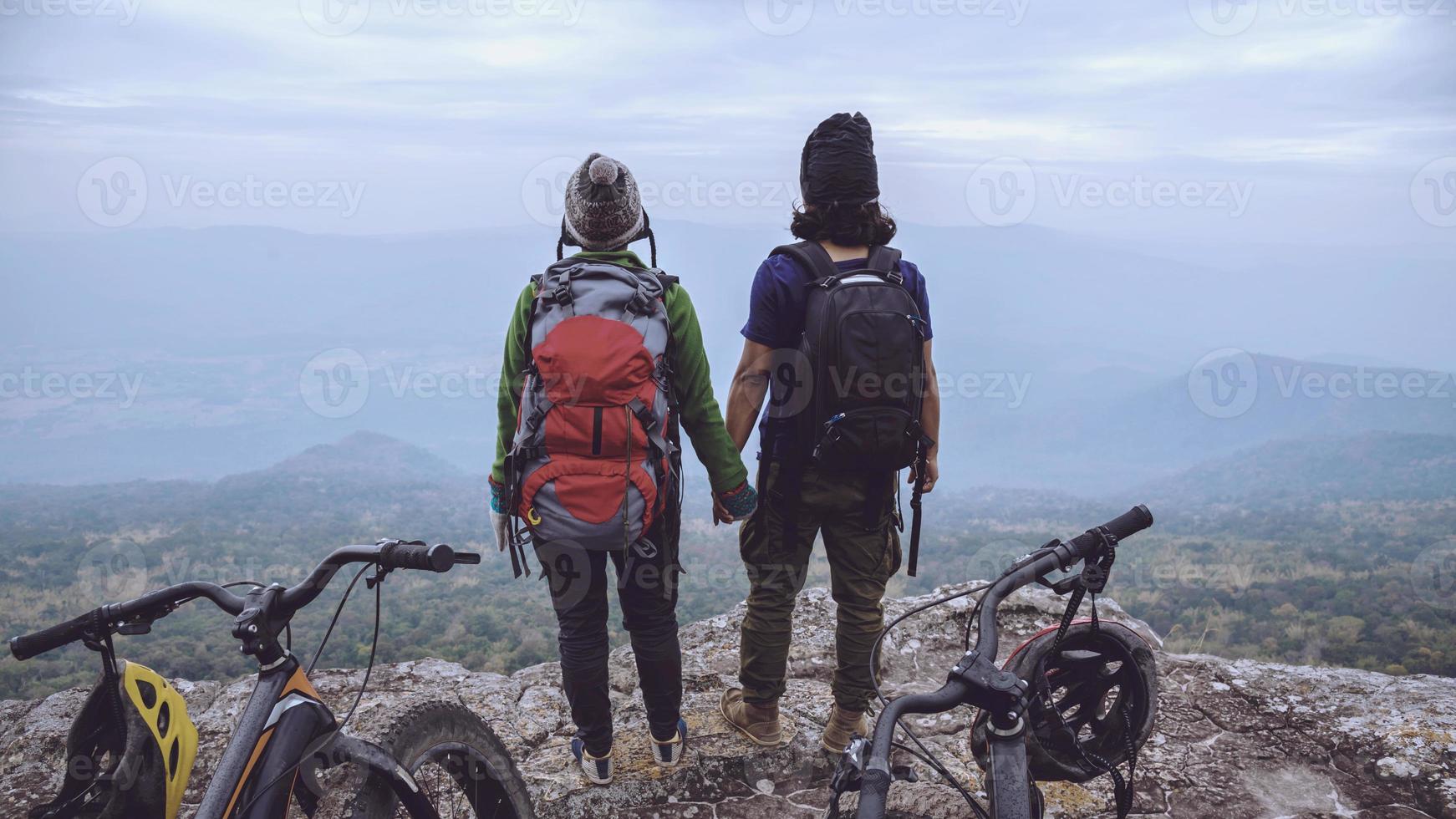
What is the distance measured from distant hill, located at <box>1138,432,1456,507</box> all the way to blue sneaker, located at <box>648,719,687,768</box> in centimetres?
9548

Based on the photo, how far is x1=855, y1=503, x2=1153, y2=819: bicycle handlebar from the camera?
1880mm

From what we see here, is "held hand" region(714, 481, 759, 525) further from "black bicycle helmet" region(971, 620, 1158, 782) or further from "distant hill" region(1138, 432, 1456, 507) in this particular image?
"distant hill" region(1138, 432, 1456, 507)

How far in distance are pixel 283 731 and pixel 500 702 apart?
3.21 metres

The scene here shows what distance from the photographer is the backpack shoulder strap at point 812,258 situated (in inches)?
149

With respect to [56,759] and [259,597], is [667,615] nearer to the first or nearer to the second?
[259,597]

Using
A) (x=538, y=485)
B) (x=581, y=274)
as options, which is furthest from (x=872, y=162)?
(x=538, y=485)

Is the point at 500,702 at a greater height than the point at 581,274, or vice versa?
the point at 581,274

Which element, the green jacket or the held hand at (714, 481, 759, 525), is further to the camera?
the held hand at (714, 481, 759, 525)

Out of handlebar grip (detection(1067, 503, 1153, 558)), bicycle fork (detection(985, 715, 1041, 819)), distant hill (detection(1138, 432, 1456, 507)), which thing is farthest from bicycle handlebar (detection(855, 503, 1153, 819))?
distant hill (detection(1138, 432, 1456, 507))

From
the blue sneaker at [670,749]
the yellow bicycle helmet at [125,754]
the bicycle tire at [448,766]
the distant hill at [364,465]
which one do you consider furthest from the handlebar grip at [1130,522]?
the distant hill at [364,465]

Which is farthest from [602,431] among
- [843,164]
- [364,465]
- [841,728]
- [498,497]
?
[364,465]

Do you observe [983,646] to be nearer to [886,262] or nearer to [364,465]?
[886,262]

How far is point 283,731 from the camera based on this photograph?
8.18ft

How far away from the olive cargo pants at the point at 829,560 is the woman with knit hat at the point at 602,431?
0.26 metres
